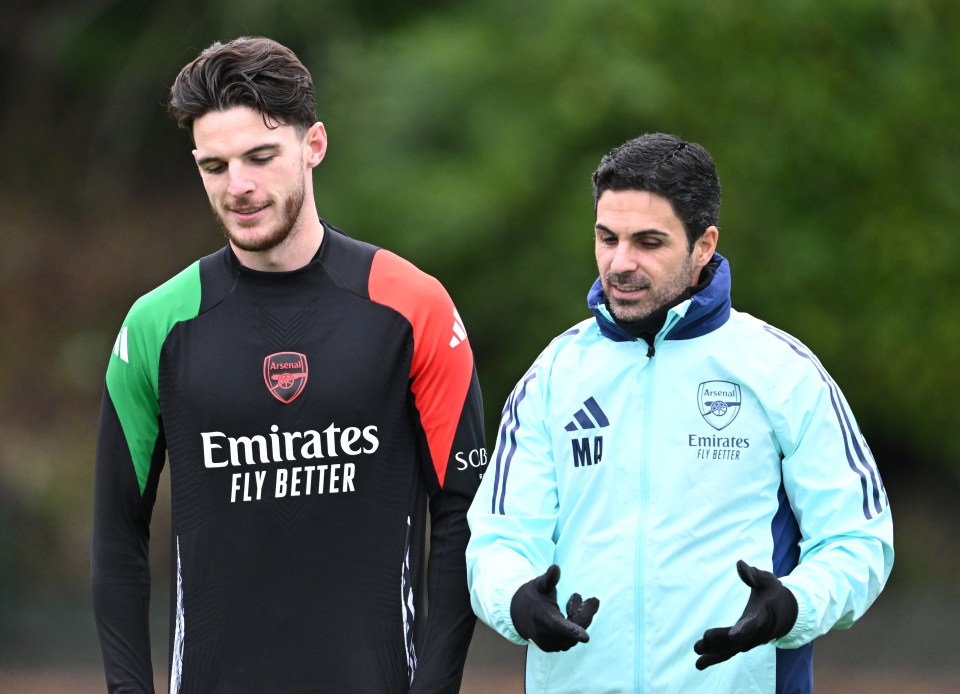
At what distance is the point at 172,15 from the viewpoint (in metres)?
12.7

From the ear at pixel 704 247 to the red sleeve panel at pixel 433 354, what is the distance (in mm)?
515

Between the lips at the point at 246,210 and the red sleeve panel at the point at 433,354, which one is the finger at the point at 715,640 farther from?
the lips at the point at 246,210

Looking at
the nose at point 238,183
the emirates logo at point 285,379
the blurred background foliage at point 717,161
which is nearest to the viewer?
the nose at point 238,183

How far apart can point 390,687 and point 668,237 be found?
3.56 feet

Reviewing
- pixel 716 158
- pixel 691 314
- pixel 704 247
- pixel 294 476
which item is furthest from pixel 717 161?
pixel 294 476

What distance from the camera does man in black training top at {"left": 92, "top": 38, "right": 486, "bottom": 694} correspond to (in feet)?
10.6

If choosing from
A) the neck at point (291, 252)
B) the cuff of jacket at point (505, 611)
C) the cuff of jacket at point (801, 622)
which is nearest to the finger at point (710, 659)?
the cuff of jacket at point (801, 622)

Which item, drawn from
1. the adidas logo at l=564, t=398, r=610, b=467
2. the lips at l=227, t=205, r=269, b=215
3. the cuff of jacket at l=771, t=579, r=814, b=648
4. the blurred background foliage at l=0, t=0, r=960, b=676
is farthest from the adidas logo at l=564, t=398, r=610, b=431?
the blurred background foliage at l=0, t=0, r=960, b=676

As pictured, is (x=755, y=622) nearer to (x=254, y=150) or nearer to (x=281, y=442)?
(x=281, y=442)

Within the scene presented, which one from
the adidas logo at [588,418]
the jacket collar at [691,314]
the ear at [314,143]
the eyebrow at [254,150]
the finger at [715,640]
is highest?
the ear at [314,143]

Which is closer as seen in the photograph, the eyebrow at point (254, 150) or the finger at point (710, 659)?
the finger at point (710, 659)

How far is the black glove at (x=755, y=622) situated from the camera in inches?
115

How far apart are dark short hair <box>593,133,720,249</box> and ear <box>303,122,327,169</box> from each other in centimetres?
59

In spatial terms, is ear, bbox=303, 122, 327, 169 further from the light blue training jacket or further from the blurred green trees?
the blurred green trees
